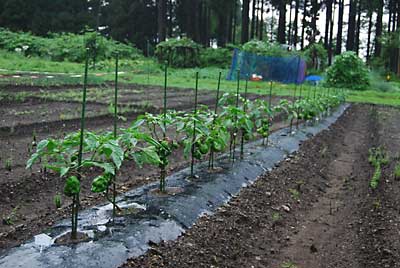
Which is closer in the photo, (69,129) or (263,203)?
(263,203)

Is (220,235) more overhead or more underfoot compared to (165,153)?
more underfoot

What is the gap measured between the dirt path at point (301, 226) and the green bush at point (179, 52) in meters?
22.0

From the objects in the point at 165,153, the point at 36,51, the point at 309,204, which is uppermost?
the point at 36,51

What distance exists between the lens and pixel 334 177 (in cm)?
632

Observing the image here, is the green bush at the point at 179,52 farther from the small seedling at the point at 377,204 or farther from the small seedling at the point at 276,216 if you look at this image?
the small seedling at the point at 276,216

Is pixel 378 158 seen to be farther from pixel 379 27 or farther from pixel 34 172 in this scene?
pixel 379 27

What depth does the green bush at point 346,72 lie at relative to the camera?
2236 cm

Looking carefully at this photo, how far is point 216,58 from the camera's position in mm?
30453

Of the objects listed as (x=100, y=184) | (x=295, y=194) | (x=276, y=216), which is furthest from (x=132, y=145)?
(x=295, y=194)

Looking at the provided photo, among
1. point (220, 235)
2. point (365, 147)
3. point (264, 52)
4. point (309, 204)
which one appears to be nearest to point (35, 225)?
point (220, 235)

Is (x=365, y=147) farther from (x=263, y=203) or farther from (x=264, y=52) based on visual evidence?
(x=264, y=52)

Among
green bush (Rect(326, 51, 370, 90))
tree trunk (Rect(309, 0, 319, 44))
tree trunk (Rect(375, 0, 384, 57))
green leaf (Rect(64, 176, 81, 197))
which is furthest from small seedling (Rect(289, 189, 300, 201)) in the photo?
tree trunk (Rect(309, 0, 319, 44))

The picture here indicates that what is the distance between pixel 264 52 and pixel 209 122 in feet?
67.1

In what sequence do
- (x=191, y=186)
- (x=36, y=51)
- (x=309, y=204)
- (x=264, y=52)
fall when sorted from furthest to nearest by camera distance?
(x=36, y=51) → (x=264, y=52) → (x=309, y=204) → (x=191, y=186)
